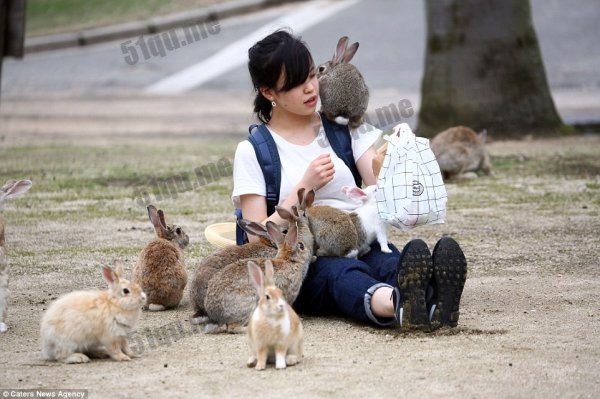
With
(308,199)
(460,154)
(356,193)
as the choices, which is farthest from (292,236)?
(460,154)

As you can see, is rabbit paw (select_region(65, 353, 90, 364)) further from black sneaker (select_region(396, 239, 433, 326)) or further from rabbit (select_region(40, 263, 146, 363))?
black sneaker (select_region(396, 239, 433, 326))

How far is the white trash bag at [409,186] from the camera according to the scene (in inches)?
229

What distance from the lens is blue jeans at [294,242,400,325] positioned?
5.71m

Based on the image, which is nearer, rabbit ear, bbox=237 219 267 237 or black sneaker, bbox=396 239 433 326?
black sneaker, bbox=396 239 433 326

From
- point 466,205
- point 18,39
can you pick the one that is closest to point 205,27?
point 18,39

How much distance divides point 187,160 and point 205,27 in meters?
10.3

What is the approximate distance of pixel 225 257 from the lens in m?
5.86

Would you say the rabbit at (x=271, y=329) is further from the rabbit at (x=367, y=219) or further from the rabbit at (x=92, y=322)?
the rabbit at (x=367, y=219)

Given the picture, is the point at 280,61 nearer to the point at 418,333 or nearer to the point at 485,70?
the point at 418,333

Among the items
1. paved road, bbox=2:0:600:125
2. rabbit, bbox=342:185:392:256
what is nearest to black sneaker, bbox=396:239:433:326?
rabbit, bbox=342:185:392:256

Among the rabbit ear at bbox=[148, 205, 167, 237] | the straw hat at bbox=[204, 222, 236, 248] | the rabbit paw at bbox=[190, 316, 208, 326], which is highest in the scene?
the rabbit ear at bbox=[148, 205, 167, 237]

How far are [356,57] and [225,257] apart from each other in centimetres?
1387

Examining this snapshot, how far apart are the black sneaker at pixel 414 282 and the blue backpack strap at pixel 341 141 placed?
96cm

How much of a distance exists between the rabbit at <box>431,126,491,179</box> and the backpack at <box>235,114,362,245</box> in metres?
4.36
